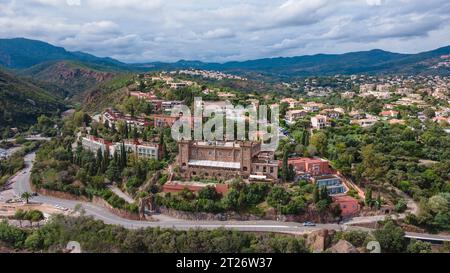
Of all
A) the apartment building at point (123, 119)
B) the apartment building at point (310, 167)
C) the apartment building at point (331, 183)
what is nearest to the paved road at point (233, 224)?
the apartment building at point (331, 183)

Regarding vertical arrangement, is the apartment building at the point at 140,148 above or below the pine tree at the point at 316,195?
above

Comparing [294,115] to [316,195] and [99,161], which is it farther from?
[99,161]

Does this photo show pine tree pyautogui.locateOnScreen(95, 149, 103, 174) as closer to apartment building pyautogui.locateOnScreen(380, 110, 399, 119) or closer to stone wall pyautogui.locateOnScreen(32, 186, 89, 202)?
stone wall pyautogui.locateOnScreen(32, 186, 89, 202)

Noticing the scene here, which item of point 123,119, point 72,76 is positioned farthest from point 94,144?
point 72,76

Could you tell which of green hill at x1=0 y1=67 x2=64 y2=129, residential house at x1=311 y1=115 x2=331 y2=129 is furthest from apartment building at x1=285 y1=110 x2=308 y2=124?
green hill at x1=0 y1=67 x2=64 y2=129

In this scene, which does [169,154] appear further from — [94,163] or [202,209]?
[202,209]

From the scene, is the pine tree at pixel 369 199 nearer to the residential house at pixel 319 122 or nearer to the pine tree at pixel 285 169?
the pine tree at pixel 285 169

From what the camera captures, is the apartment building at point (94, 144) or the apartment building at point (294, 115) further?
the apartment building at point (294, 115)
